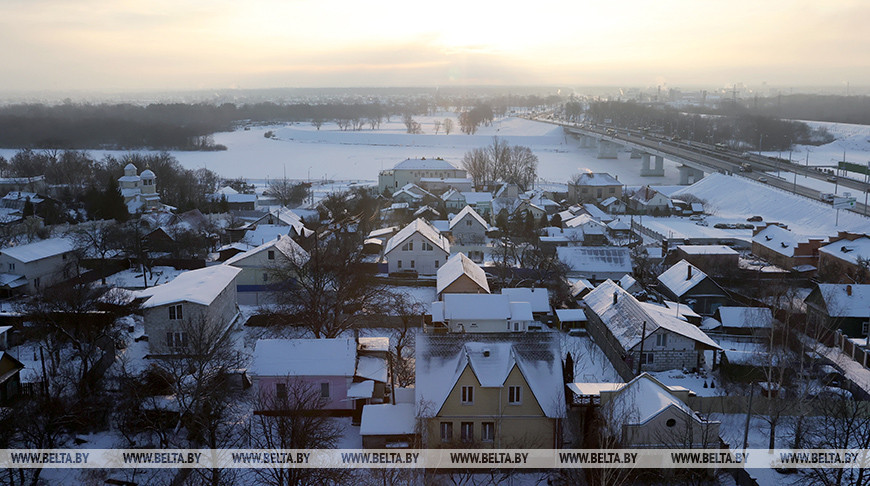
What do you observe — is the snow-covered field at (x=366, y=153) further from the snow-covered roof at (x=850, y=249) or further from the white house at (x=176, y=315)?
→ the white house at (x=176, y=315)

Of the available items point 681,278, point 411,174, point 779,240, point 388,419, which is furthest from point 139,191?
point 779,240

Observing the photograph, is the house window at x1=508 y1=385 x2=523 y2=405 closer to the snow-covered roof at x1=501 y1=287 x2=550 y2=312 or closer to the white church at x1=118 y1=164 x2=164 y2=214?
the snow-covered roof at x1=501 y1=287 x2=550 y2=312

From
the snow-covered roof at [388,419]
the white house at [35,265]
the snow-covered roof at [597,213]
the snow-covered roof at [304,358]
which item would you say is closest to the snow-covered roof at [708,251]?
the snow-covered roof at [597,213]

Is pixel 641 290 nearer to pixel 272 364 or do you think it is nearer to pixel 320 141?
pixel 272 364

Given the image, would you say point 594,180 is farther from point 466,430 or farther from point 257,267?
point 466,430

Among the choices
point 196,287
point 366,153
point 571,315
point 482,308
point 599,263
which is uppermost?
point 366,153

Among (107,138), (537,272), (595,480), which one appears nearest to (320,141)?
(107,138)

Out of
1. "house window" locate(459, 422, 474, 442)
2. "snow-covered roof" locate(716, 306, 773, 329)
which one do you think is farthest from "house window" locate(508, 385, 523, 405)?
"snow-covered roof" locate(716, 306, 773, 329)
